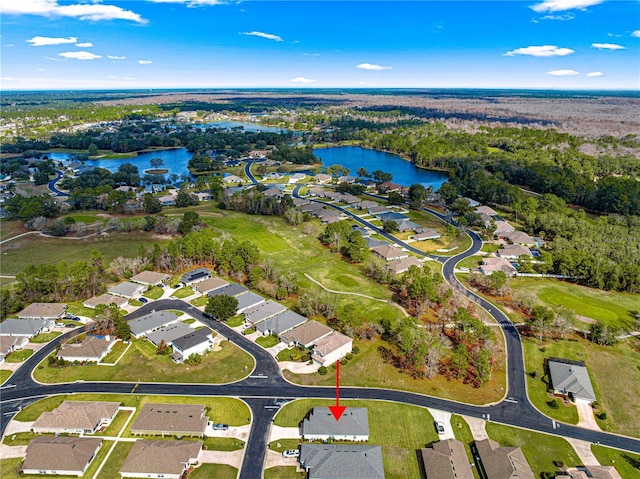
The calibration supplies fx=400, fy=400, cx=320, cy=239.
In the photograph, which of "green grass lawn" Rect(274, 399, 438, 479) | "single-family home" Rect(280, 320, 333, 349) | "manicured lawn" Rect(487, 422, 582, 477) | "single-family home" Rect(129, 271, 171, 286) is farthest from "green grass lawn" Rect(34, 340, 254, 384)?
"manicured lawn" Rect(487, 422, 582, 477)

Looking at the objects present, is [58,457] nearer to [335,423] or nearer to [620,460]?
[335,423]

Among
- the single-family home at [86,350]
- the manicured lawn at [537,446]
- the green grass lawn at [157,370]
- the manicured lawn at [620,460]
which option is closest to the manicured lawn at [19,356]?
the green grass lawn at [157,370]

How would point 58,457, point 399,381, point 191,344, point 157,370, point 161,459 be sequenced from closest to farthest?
point 161,459, point 58,457, point 399,381, point 157,370, point 191,344

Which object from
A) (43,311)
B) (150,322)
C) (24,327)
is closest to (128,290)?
(43,311)

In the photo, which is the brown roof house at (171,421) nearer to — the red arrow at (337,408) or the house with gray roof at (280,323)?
the red arrow at (337,408)

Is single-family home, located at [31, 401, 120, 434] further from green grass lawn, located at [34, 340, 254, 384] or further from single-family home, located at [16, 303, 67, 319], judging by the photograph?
single-family home, located at [16, 303, 67, 319]
